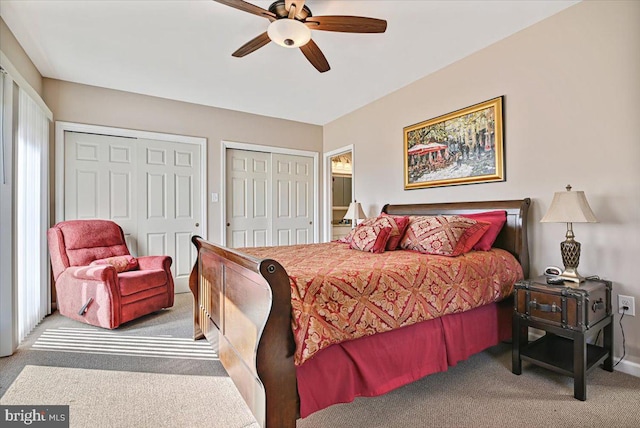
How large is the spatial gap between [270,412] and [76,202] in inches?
142

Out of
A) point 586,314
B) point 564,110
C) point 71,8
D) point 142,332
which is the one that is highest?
point 71,8

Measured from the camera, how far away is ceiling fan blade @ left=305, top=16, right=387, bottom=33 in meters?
2.00

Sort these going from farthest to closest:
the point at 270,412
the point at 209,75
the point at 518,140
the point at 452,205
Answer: the point at 209,75, the point at 452,205, the point at 518,140, the point at 270,412

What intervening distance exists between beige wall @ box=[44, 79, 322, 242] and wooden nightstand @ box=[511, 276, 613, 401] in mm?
3654

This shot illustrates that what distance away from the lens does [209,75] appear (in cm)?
338

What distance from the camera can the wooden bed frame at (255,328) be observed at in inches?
50.2

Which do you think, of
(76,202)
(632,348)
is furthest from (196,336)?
(632,348)

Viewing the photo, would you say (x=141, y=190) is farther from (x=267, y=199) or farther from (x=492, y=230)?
(x=492, y=230)

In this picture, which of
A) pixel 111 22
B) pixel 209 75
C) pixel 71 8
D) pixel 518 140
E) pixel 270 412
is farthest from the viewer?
pixel 209 75

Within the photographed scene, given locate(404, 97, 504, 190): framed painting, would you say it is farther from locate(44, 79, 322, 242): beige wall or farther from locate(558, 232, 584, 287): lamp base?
locate(44, 79, 322, 242): beige wall

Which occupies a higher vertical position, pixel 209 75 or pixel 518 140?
pixel 209 75

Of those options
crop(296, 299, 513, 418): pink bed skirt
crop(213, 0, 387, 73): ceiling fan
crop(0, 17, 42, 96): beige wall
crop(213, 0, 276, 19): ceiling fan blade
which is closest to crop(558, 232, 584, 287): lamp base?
crop(296, 299, 513, 418): pink bed skirt

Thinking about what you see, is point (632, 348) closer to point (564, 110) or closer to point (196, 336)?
point (564, 110)

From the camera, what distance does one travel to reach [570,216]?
6.40 feet
